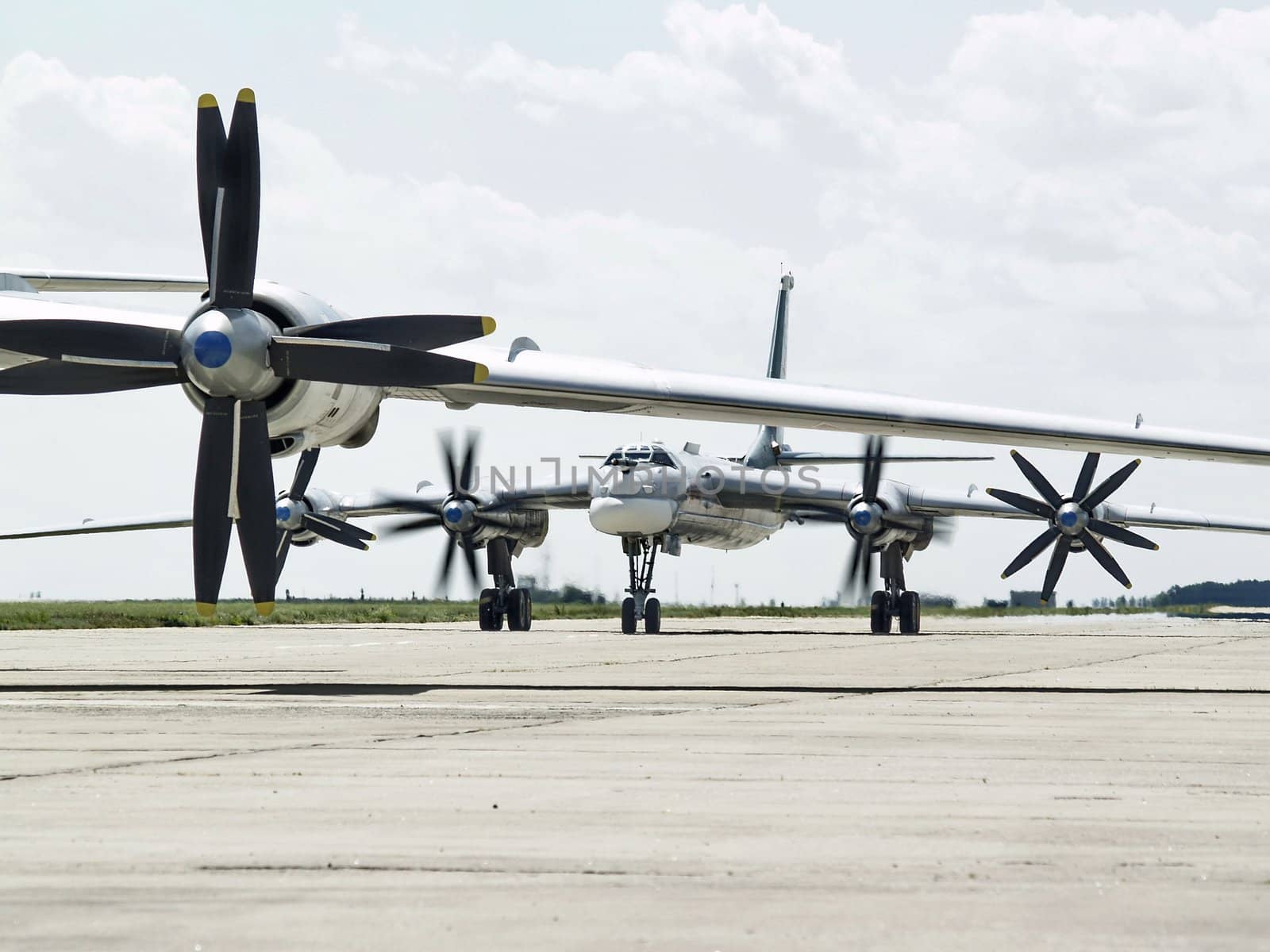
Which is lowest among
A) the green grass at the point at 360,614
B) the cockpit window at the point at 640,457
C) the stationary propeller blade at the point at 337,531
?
the green grass at the point at 360,614

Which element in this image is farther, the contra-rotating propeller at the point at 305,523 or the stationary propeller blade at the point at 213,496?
the contra-rotating propeller at the point at 305,523

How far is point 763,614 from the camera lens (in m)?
55.6

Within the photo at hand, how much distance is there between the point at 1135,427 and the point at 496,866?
35.9 ft

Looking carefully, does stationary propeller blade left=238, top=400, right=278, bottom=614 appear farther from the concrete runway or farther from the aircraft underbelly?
the aircraft underbelly

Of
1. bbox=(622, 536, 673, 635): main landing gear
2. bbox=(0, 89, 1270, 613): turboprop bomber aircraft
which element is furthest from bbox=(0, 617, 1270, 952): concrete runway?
bbox=(622, 536, 673, 635): main landing gear

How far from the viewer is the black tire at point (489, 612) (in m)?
32.6

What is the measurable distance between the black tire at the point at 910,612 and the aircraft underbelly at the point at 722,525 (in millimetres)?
3745

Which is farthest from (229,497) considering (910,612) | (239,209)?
(910,612)

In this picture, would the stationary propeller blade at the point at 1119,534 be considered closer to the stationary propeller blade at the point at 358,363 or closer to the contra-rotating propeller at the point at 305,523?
the contra-rotating propeller at the point at 305,523

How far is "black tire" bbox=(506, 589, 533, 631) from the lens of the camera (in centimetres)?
3256

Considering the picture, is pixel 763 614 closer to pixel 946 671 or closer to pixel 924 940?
pixel 946 671

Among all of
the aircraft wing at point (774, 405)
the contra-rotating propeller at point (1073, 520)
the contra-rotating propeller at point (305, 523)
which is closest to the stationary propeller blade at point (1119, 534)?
the contra-rotating propeller at point (1073, 520)

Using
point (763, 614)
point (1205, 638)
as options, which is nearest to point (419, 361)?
point (1205, 638)

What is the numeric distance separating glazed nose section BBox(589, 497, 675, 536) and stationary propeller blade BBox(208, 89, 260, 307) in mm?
17937
